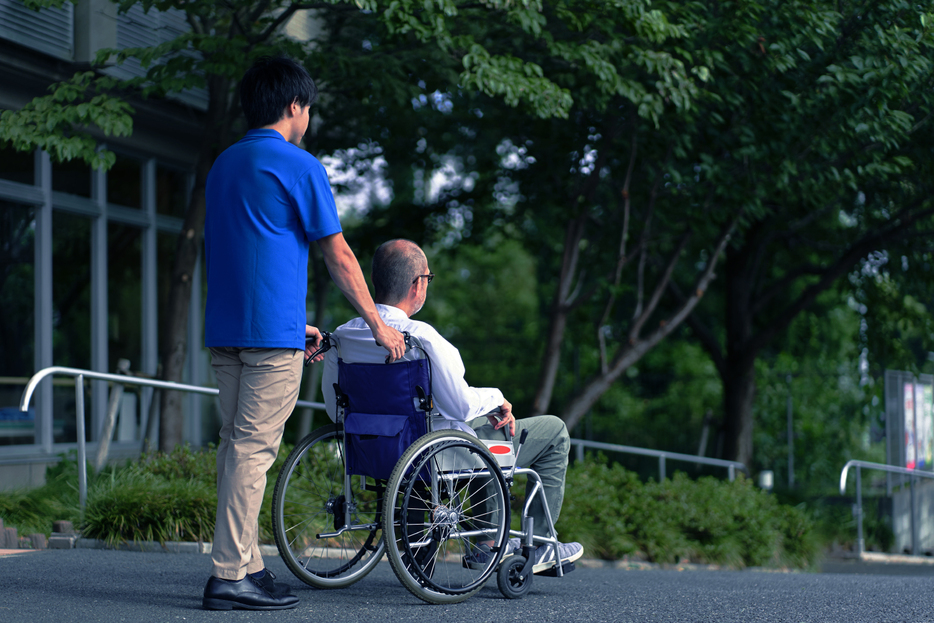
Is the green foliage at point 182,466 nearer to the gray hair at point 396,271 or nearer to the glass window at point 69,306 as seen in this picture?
the gray hair at point 396,271

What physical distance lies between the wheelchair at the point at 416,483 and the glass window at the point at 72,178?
688 cm

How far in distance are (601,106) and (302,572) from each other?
5.50 meters

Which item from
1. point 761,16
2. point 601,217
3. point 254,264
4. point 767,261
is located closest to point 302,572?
point 254,264

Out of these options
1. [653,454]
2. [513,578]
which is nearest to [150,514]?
[513,578]

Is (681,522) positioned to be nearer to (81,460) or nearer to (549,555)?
(549,555)

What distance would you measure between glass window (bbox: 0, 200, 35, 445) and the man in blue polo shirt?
6436 mm

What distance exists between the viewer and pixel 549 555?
3.95 meters

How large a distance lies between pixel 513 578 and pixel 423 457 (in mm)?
710

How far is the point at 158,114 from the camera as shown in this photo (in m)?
10.1

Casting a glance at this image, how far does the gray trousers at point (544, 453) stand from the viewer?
13.0 ft

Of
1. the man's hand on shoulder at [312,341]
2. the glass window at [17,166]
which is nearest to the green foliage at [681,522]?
the man's hand on shoulder at [312,341]

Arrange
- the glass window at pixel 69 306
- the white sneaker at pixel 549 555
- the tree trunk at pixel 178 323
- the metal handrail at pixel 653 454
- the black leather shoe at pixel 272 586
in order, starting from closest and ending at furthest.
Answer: the black leather shoe at pixel 272 586
the white sneaker at pixel 549 555
the tree trunk at pixel 178 323
the metal handrail at pixel 653 454
the glass window at pixel 69 306

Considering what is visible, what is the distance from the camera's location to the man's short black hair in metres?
3.46

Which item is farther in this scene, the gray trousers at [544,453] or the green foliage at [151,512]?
the green foliage at [151,512]
